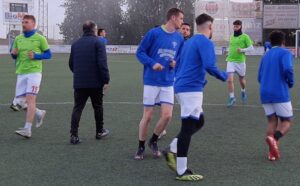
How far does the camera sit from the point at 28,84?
873 cm

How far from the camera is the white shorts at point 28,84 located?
8.69m

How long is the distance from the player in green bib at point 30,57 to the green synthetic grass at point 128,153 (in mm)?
706

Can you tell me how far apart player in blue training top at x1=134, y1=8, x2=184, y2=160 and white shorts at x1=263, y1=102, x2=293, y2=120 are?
1.30 meters

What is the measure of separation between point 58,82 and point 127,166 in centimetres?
1332

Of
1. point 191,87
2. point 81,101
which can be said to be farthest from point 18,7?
point 191,87

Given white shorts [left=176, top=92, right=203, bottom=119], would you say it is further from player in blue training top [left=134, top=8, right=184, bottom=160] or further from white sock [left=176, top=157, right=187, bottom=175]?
player in blue training top [left=134, top=8, right=184, bottom=160]

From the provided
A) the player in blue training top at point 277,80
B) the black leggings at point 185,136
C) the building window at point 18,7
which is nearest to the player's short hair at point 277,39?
the player in blue training top at point 277,80

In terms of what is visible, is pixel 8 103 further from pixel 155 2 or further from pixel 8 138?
pixel 155 2

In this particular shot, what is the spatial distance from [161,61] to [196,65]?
3.55 ft

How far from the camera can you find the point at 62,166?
6.76 meters

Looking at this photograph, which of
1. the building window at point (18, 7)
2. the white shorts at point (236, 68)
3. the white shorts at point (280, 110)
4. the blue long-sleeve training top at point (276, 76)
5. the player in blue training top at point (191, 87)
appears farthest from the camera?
the building window at point (18, 7)

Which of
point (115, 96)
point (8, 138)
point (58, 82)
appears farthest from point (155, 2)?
point (8, 138)

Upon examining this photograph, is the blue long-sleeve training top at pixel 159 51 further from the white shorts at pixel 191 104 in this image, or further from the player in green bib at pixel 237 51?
the player in green bib at pixel 237 51

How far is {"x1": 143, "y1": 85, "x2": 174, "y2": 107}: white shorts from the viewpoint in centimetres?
716
